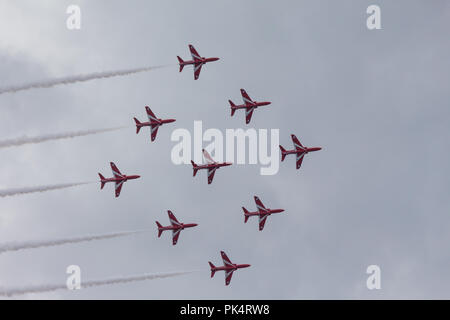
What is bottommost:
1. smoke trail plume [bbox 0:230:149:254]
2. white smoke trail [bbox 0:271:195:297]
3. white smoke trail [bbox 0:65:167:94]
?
white smoke trail [bbox 0:271:195:297]

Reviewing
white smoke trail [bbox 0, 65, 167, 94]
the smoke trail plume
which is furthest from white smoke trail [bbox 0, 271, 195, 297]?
white smoke trail [bbox 0, 65, 167, 94]

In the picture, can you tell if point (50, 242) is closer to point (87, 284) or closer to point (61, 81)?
point (87, 284)

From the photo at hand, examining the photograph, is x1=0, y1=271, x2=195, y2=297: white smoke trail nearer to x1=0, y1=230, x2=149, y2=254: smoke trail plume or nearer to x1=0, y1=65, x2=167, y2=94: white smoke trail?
x1=0, y1=230, x2=149, y2=254: smoke trail plume

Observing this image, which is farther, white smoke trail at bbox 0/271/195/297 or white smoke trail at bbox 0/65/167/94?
white smoke trail at bbox 0/65/167/94

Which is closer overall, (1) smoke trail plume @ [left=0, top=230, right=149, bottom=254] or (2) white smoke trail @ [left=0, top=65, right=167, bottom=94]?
(1) smoke trail plume @ [left=0, top=230, right=149, bottom=254]

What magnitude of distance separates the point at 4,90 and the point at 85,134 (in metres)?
12.9

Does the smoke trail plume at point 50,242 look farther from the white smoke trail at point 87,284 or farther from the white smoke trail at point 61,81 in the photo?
the white smoke trail at point 61,81

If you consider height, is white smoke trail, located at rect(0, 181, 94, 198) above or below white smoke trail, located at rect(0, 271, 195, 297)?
above

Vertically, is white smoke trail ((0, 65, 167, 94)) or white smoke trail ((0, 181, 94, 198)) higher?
white smoke trail ((0, 65, 167, 94))

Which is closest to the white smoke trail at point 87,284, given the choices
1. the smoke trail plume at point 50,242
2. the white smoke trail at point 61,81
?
the smoke trail plume at point 50,242

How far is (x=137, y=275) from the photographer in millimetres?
194000

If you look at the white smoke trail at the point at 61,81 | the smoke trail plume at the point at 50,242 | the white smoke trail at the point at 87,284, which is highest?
the white smoke trail at the point at 61,81
